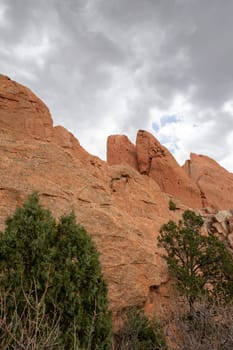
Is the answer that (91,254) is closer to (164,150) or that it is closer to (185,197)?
(185,197)

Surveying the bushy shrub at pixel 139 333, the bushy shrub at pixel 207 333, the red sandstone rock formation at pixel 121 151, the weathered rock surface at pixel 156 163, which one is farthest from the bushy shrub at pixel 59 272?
the red sandstone rock formation at pixel 121 151

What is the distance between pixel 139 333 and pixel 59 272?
21.3ft

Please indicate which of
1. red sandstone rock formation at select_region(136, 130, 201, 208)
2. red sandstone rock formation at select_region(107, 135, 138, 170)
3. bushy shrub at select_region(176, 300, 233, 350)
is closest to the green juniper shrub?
bushy shrub at select_region(176, 300, 233, 350)

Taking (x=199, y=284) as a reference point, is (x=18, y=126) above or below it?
above

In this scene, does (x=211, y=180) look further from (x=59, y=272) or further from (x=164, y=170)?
(x=59, y=272)

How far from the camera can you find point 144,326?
54.3 ft

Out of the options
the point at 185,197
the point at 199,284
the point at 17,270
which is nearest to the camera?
the point at 17,270

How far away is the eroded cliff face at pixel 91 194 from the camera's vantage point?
66.3ft

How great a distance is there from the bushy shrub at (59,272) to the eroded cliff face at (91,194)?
6.23 metres

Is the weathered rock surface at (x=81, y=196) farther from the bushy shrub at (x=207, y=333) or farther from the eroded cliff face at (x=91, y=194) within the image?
the bushy shrub at (x=207, y=333)

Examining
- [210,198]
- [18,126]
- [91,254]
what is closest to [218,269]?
[91,254]

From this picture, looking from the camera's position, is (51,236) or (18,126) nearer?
(51,236)

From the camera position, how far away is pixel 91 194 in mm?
23453

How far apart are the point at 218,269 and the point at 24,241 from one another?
14.0m
